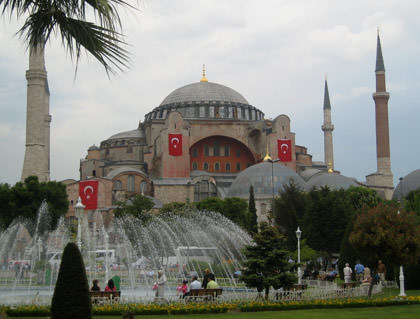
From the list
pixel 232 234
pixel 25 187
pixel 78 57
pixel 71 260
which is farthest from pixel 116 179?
pixel 78 57

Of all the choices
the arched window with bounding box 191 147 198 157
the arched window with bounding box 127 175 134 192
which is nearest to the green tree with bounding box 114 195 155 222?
the arched window with bounding box 127 175 134 192

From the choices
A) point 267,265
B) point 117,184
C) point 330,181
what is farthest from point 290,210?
point 117,184

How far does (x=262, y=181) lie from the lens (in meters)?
52.4

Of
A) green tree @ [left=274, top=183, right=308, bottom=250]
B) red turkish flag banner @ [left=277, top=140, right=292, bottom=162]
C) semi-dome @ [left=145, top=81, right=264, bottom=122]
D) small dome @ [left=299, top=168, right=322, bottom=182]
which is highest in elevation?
semi-dome @ [left=145, top=81, right=264, bottom=122]

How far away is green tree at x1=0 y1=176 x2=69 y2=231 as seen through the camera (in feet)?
125

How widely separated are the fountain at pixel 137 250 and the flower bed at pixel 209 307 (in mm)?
7940

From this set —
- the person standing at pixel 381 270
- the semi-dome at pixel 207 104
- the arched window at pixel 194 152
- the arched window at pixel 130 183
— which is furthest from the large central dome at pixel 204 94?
the person standing at pixel 381 270

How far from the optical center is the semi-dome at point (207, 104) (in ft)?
209

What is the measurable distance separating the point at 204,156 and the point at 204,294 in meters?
47.9

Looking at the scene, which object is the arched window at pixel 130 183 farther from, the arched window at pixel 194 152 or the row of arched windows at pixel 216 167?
the arched window at pixel 194 152

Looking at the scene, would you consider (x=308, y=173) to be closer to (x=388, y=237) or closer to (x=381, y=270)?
(x=381, y=270)

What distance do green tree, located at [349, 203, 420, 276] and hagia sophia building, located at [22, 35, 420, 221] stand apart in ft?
106

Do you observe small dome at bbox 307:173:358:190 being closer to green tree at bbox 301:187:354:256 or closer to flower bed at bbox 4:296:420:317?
green tree at bbox 301:187:354:256

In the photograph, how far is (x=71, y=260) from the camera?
929 cm
